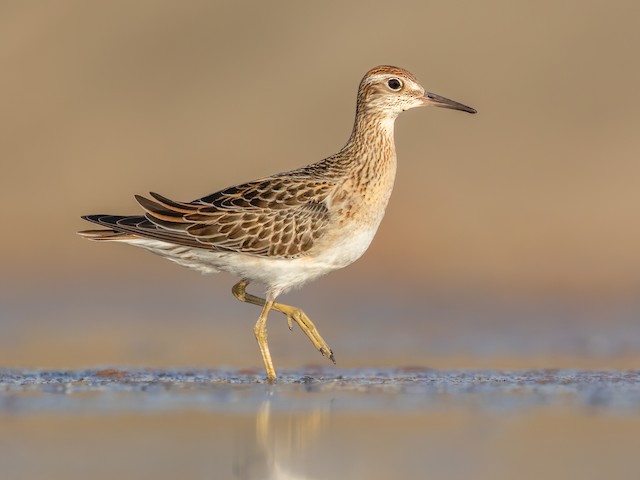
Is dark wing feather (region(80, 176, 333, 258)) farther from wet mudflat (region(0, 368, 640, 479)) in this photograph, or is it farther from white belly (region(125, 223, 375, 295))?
wet mudflat (region(0, 368, 640, 479))

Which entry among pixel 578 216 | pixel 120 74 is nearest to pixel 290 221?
pixel 578 216

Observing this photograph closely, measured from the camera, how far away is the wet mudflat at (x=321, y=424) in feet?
33.4

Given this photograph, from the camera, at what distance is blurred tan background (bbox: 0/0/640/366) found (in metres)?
20.4

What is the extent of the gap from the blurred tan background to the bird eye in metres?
2.91

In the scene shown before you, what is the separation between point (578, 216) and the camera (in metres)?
26.5

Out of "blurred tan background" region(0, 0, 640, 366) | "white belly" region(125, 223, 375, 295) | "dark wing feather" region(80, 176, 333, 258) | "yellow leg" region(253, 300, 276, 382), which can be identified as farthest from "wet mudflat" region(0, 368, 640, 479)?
"blurred tan background" region(0, 0, 640, 366)

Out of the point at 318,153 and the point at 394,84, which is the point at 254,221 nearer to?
the point at 394,84

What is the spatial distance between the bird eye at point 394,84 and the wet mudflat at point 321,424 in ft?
10.2

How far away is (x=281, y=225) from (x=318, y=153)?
1453 centimetres

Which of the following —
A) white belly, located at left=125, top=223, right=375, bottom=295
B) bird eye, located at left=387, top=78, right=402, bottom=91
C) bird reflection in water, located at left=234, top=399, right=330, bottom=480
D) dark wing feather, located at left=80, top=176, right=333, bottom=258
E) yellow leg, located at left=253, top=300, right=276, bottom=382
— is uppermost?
bird eye, located at left=387, top=78, right=402, bottom=91

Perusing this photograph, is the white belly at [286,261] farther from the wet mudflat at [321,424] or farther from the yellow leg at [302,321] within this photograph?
the wet mudflat at [321,424]

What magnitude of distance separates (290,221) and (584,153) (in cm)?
1576

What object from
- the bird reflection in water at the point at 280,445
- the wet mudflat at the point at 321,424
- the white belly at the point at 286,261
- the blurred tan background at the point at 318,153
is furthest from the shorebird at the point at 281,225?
the bird reflection in water at the point at 280,445

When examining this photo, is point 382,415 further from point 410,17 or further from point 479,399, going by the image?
point 410,17
